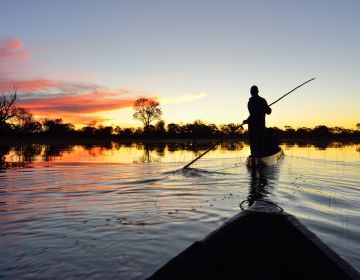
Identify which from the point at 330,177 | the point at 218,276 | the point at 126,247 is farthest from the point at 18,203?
the point at 330,177

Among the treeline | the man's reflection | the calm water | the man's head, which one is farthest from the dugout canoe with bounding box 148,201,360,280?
the treeline

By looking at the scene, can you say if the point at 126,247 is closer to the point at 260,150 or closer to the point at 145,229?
the point at 145,229

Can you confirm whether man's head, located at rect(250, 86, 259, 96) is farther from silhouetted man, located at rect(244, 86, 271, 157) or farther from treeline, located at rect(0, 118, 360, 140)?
treeline, located at rect(0, 118, 360, 140)

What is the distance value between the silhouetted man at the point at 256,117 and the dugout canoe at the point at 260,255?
11.6 meters

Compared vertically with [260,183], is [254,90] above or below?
above

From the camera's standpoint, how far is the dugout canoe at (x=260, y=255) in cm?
262

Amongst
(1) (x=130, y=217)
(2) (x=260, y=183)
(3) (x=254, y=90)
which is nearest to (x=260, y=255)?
(1) (x=130, y=217)

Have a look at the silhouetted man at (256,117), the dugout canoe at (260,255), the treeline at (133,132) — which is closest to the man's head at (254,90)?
the silhouetted man at (256,117)

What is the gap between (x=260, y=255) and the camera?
288 centimetres

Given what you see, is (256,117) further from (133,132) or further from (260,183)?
(133,132)

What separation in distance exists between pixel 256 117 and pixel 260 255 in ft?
39.8

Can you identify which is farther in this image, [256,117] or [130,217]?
[256,117]

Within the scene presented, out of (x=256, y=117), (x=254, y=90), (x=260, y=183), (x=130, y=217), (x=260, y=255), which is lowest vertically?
(x=130, y=217)

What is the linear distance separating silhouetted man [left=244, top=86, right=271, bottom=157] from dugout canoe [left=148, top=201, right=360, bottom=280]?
459 inches
